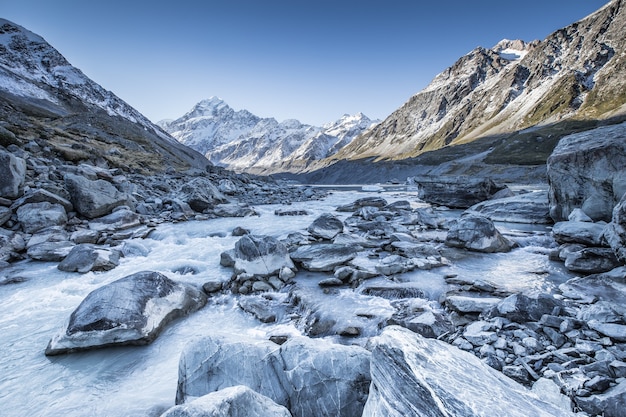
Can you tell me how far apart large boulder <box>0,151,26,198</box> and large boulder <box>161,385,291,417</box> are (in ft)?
62.8

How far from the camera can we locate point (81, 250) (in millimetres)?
12109

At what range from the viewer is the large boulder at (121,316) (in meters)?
6.84

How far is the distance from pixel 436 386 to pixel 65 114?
84951 mm

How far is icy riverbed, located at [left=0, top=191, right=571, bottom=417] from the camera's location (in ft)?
18.6

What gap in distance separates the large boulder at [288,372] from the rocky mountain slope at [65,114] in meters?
29.3

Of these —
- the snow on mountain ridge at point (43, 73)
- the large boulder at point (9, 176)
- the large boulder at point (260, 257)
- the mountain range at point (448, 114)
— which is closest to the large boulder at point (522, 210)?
the large boulder at point (260, 257)

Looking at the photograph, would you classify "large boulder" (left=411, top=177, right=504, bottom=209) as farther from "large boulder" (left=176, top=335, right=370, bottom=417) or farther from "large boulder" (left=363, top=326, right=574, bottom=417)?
"large boulder" (left=176, top=335, right=370, bottom=417)

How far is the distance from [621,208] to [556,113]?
13622 centimetres

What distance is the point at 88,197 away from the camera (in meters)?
17.1

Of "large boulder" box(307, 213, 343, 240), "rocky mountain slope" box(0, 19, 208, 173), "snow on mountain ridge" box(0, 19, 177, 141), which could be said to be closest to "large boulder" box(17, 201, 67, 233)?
"rocky mountain slope" box(0, 19, 208, 173)

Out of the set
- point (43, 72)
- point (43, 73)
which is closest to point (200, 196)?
point (43, 73)

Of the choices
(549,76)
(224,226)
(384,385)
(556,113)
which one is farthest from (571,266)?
(549,76)

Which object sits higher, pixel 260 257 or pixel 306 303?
pixel 260 257

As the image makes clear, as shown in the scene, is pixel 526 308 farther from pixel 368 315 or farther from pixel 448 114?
pixel 448 114
